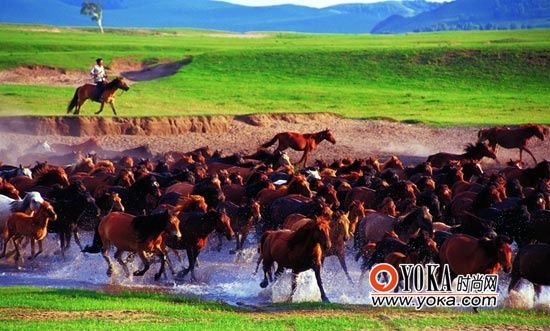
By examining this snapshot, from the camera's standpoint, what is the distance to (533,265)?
47.6ft

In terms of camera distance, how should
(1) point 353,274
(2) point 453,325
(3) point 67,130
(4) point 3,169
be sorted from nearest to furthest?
(2) point 453,325 < (1) point 353,274 < (4) point 3,169 < (3) point 67,130

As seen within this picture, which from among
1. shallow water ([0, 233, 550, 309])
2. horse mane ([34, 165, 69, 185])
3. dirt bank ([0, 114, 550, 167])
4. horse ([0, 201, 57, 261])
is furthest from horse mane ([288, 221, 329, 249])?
dirt bank ([0, 114, 550, 167])

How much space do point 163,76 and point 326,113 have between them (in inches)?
662

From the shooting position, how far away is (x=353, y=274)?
1791 cm

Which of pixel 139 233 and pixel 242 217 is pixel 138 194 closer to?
pixel 242 217

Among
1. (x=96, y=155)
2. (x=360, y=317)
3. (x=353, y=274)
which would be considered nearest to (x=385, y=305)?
(x=360, y=317)

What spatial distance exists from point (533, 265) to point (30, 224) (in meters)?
8.85

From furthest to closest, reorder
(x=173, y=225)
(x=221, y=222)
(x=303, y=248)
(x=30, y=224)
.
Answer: (x=30, y=224), (x=221, y=222), (x=173, y=225), (x=303, y=248)

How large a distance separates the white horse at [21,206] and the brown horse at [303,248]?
5.32 metres

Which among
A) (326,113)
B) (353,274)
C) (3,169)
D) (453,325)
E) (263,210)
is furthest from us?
(326,113)

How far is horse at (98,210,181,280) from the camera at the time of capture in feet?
54.1

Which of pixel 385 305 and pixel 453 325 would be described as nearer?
pixel 453 325

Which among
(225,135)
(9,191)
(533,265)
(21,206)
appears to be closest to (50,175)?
(9,191)

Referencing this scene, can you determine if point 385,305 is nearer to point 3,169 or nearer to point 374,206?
point 374,206
